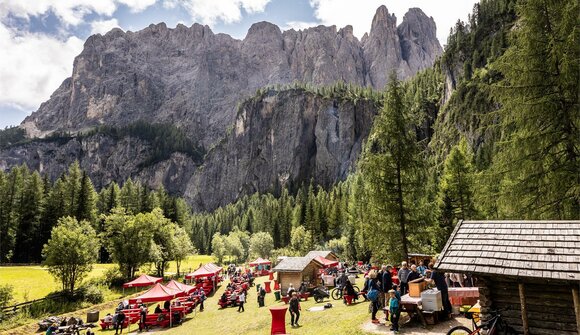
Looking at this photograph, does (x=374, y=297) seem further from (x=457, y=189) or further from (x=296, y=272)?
(x=457, y=189)

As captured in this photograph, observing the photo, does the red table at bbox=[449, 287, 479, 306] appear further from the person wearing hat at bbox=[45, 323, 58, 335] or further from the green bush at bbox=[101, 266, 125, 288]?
the green bush at bbox=[101, 266, 125, 288]

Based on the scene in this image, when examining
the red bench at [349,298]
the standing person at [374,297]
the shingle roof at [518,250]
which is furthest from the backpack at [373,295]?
the red bench at [349,298]

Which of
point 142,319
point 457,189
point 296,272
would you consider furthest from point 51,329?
point 457,189

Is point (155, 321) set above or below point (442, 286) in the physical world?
below

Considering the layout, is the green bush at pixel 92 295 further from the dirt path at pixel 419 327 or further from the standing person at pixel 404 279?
the standing person at pixel 404 279

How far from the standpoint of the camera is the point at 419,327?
1451 cm

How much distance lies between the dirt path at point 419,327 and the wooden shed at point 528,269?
2.42 metres

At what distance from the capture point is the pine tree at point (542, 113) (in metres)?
14.9

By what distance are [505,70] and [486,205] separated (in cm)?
650

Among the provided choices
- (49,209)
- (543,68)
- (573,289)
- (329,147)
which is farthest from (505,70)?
(329,147)

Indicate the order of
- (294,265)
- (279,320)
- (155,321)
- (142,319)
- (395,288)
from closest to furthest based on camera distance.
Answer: (279,320), (395,288), (142,319), (155,321), (294,265)

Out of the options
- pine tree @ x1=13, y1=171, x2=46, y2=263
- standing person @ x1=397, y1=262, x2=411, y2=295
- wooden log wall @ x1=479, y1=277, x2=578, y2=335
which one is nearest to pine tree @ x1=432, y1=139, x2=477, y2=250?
standing person @ x1=397, y1=262, x2=411, y2=295

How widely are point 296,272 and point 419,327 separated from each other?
697 inches

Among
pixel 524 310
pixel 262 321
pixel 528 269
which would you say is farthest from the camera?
pixel 262 321
